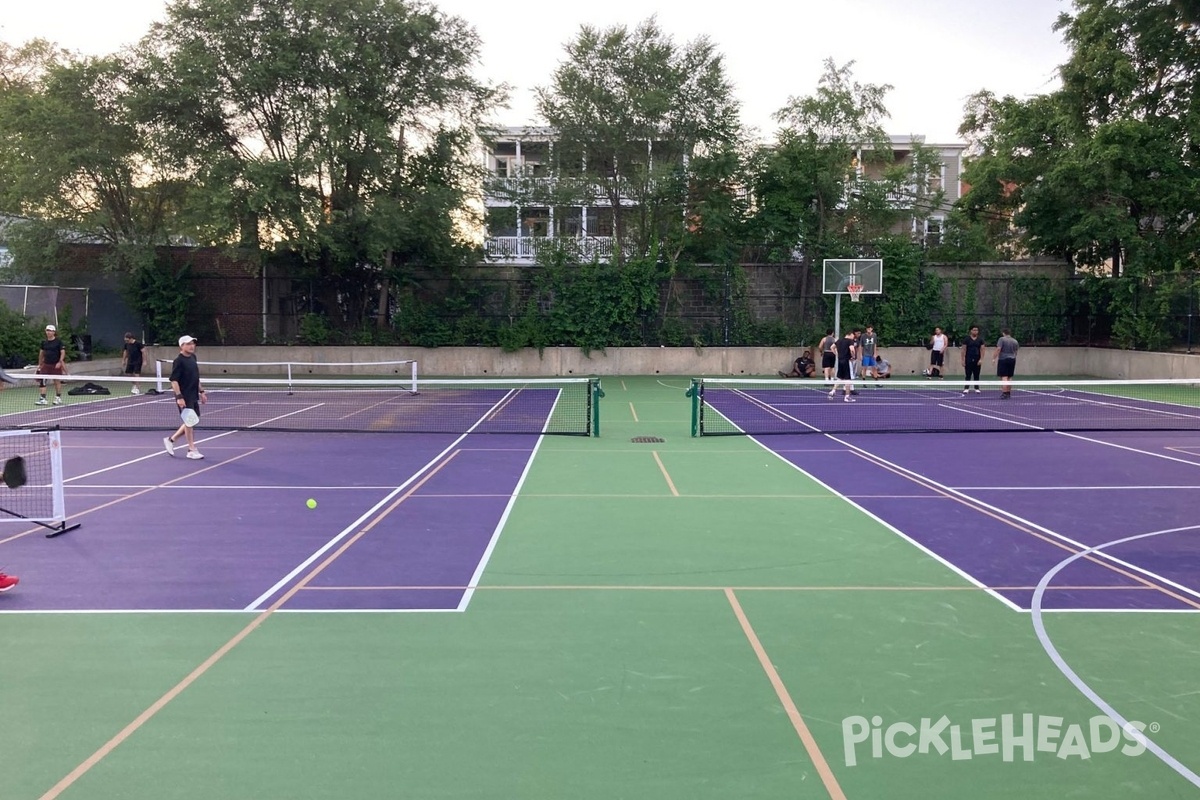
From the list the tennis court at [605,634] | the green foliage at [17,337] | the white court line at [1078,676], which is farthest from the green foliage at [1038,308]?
the green foliage at [17,337]

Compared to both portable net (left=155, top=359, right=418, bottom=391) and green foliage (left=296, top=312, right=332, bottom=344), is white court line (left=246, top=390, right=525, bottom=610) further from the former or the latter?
green foliage (left=296, top=312, right=332, bottom=344)

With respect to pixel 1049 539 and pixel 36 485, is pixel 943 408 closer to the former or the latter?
pixel 1049 539

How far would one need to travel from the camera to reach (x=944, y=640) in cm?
617

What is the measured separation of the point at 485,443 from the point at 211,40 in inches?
824

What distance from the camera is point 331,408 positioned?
22.3m

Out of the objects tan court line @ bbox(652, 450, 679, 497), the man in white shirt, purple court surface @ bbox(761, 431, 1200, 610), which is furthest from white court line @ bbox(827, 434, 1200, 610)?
the man in white shirt

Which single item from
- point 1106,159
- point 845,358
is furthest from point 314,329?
point 1106,159

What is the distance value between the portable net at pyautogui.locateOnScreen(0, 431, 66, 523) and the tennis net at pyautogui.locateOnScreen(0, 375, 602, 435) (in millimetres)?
2671

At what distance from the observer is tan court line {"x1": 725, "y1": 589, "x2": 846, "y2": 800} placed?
14.0 feet

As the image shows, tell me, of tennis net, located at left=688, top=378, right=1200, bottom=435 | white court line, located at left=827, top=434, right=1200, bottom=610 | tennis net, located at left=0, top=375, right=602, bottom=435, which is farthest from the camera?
tennis net, located at left=0, top=375, right=602, bottom=435

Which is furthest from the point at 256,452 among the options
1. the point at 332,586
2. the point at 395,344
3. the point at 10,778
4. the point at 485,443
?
the point at 395,344

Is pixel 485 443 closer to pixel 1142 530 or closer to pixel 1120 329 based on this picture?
pixel 1142 530

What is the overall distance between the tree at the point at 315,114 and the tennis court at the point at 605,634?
57.6 ft

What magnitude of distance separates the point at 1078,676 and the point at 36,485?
12.0 meters
